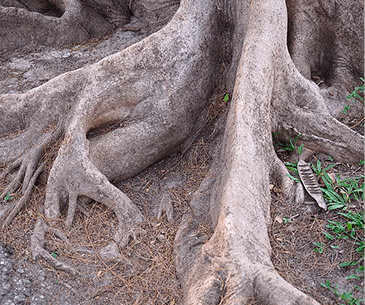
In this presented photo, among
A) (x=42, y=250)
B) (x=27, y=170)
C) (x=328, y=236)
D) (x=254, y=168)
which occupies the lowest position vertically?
(x=42, y=250)

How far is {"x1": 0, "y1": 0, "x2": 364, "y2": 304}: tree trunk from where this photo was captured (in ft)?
9.16

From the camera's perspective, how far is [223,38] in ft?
12.5

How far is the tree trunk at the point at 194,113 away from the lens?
2.79m

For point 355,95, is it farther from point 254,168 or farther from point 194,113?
point 254,168

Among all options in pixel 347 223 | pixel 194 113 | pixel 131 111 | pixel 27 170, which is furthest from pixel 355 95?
pixel 27 170

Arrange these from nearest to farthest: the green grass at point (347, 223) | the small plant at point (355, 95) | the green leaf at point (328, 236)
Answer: the green grass at point (347, 223) → the green leaf at point (328, 236) → the small plant at point (355, 95)

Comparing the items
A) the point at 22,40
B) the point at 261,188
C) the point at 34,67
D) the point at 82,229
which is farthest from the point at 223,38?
the point at 22,40

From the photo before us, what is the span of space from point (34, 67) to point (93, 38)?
957 mm

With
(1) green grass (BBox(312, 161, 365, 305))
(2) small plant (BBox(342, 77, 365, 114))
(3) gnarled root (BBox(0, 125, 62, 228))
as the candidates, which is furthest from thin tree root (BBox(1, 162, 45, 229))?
(2) small plant (BBox(342, 77, 365, 114))

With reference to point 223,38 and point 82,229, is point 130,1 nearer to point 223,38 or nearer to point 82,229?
point 223,38

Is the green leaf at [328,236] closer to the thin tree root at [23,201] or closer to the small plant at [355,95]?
the small plant at [355,95]

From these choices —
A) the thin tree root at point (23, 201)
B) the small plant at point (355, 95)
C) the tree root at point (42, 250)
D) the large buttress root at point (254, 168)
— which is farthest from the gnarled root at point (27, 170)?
the small plant at point (355, 95)

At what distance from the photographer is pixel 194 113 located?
11.9ft

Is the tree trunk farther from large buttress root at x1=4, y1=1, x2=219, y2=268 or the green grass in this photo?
the green grass
